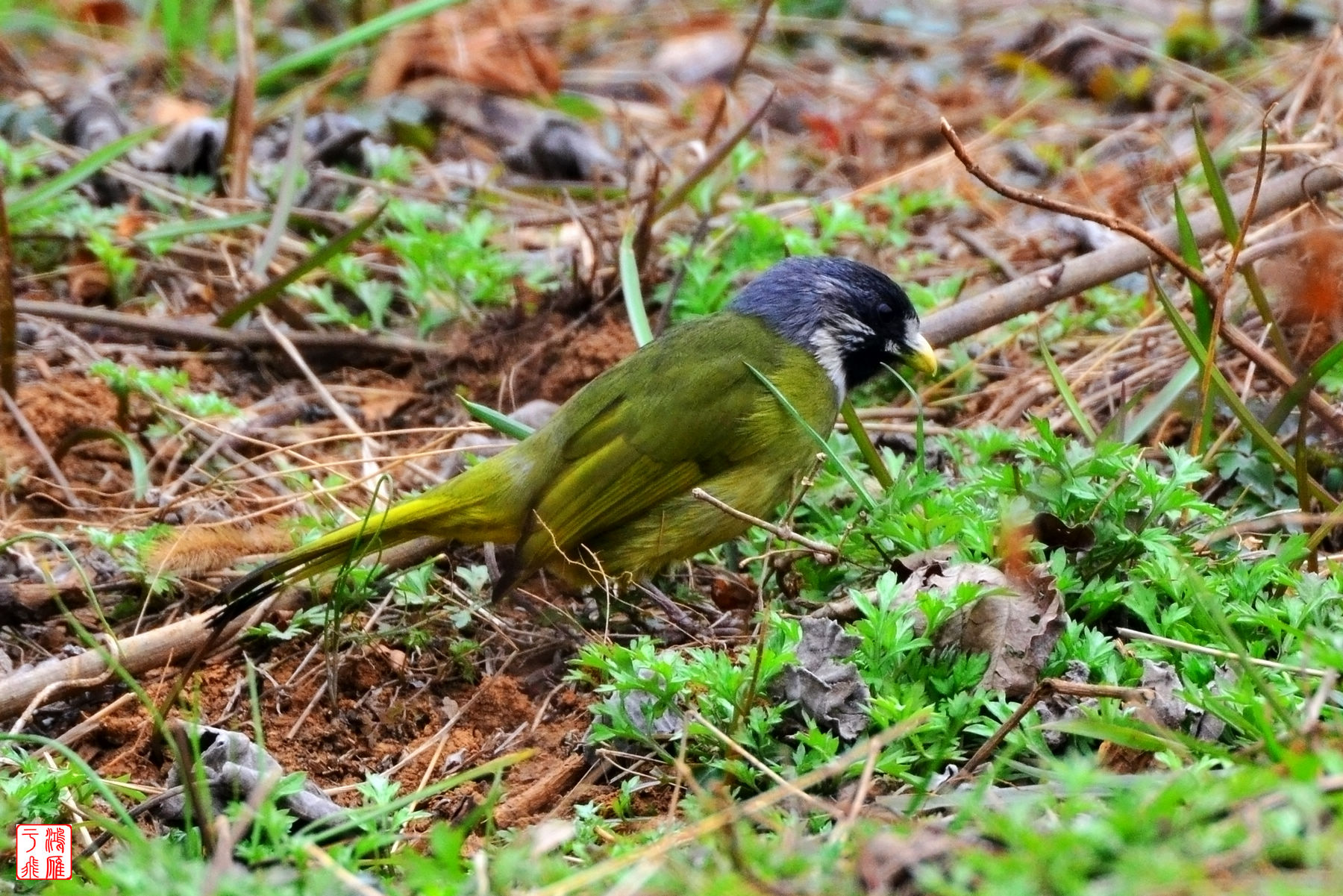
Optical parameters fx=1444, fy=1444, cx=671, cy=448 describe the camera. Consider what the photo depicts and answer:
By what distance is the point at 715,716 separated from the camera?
2.72 metres

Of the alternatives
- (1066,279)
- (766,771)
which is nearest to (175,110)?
(1066,279)

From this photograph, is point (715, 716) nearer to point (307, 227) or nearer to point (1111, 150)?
point (307, 227)

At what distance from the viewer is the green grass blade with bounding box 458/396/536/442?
3.66 m

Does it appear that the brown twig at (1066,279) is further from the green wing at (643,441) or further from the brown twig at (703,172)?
the brown twig at (703,172)

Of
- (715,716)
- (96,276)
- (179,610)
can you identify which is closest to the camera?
(715,716)

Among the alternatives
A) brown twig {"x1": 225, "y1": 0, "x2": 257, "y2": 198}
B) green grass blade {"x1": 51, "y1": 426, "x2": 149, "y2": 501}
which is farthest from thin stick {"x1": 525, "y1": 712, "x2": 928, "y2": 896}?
brown twig {"x1": 225, "y1": 0, "x2": 257, "y2": 198}

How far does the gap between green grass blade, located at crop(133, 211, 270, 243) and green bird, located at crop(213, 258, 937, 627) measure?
1.57 metres

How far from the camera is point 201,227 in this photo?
481 cm

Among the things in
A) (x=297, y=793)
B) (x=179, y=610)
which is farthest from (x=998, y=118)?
(x=297, y=793)

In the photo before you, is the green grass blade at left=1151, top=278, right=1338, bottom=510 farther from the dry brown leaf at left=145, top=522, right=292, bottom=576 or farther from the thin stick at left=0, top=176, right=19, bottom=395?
the thin stick at left=0, top=176, right=19, bottom=395

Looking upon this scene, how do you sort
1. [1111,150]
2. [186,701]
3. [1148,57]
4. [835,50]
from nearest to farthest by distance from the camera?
1. [186,701]
2. [1111,150]
3. [1148,57]
4. [835,50]

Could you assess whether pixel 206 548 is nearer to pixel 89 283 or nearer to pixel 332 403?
pixel 332 403

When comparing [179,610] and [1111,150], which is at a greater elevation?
[1111,150]

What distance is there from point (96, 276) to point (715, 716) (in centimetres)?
341
